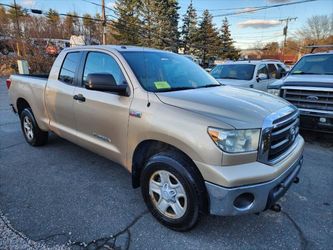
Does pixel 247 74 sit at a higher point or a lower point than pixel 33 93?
higher

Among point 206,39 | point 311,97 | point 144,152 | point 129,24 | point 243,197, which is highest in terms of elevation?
point 129,24

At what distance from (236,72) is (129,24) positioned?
36.5m

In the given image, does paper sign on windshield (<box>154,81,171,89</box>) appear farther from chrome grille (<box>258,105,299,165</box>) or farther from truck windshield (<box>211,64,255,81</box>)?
truck windshield (<box>211,64,255,81</box>)

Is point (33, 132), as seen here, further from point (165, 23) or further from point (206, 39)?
point (206, 39)

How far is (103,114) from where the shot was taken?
319 cm

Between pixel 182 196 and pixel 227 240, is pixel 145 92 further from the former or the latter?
pixel 227 240

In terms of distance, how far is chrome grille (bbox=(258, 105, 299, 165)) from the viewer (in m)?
2.31

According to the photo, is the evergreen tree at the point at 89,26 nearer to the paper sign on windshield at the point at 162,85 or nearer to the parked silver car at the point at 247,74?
the parked silver car at the point at 247,74

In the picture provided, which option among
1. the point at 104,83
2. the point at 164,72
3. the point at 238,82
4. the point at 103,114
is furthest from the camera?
the point at 238,82

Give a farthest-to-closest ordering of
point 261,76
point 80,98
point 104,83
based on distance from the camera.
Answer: point 261,76 < point 80,98 < point 104,83

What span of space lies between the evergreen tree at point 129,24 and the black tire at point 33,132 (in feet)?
127

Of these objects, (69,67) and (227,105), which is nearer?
(227,105)

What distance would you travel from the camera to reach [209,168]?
2221mm

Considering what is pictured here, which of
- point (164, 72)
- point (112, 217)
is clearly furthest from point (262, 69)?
point (112, 217)
